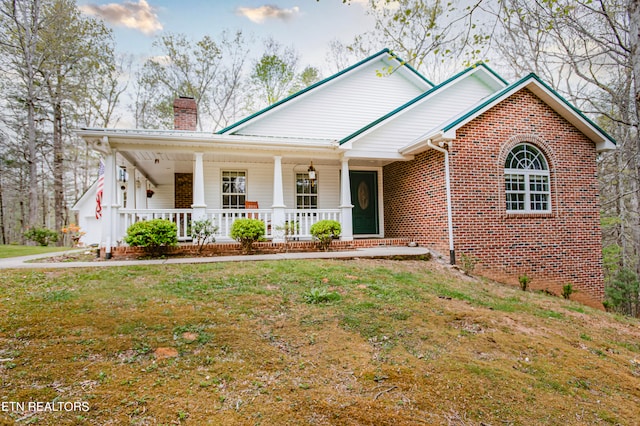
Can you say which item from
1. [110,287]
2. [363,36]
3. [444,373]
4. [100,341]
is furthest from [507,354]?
[363,36]

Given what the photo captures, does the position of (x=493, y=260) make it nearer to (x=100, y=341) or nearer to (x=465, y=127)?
(x=465, y=127)

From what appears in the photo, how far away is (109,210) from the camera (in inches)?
331

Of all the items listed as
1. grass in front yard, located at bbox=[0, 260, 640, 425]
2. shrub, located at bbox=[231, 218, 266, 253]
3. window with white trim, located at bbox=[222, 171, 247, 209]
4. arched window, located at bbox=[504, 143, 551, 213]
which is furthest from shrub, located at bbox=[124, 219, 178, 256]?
arched window, located at bbox=[504, 143, 551, 213]

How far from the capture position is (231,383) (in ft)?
9.20

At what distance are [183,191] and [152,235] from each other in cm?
538

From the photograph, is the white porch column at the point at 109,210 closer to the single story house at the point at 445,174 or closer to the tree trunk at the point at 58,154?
the single story house at the point at 445,174

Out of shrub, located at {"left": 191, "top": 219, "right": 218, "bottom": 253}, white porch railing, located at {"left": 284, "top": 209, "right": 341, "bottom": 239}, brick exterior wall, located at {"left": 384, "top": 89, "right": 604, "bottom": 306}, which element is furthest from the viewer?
white porch railing, located at {"left": 284, "top": 209, "right": 341, "bottom": 239}

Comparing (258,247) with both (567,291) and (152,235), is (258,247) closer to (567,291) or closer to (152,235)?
(152,235)

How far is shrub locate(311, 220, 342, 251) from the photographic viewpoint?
9.43 metres

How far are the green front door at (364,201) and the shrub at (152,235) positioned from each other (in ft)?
21.4

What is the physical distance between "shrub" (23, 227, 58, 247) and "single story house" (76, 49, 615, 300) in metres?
9.66

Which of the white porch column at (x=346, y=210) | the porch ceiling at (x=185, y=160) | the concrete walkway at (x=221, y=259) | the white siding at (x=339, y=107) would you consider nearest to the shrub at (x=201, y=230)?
the concrete walkway at (x=221, y=259)

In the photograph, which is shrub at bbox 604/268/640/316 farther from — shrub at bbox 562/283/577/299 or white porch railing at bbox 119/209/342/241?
white porch railing at bbox 119/209/342/241

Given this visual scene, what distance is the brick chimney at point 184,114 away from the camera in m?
12.0
